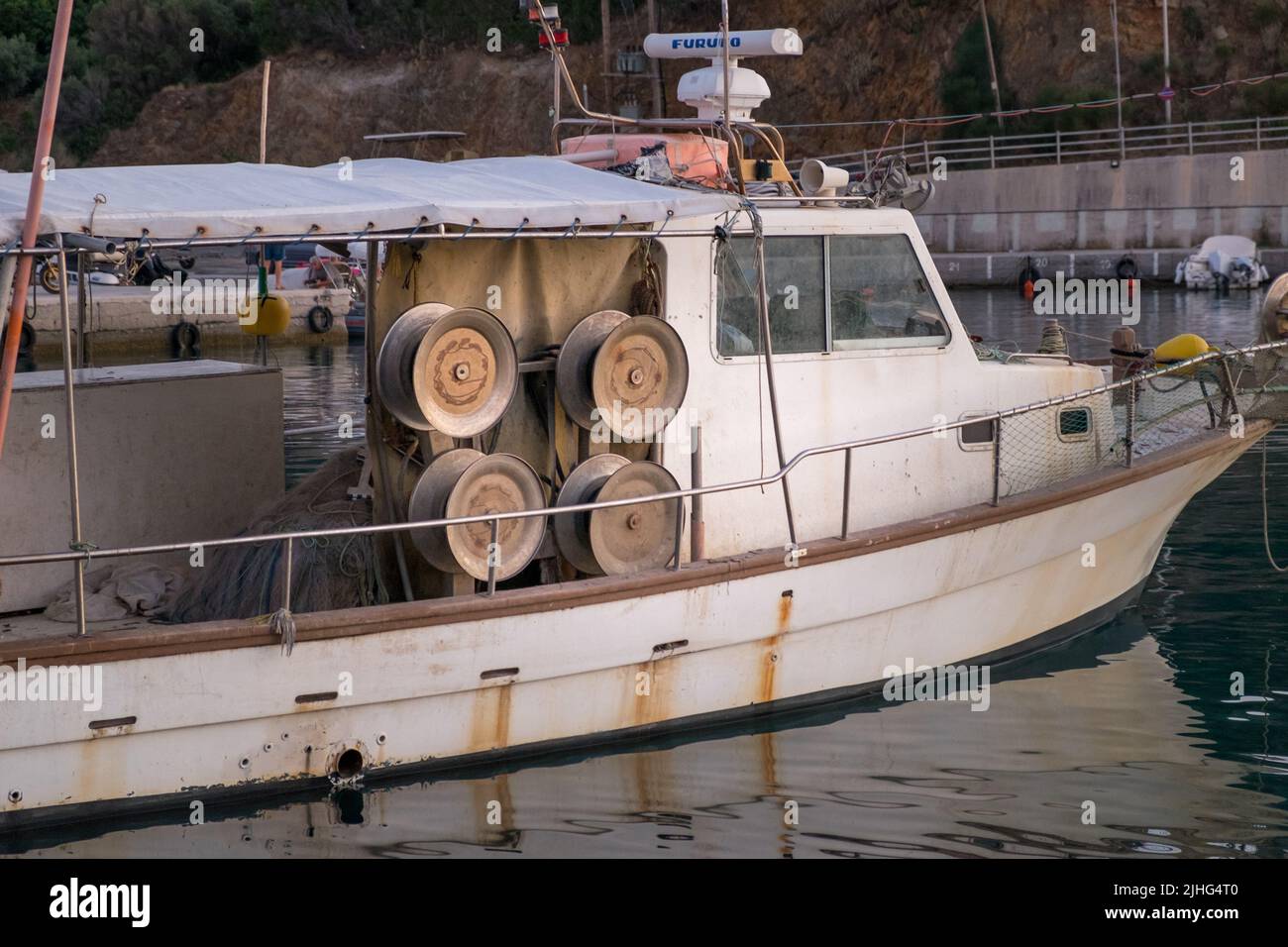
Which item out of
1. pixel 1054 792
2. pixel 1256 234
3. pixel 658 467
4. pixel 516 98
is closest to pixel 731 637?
pixel 658 467

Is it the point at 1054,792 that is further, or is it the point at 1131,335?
the point at 1131,335

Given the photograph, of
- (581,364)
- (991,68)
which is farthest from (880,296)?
(991,68)

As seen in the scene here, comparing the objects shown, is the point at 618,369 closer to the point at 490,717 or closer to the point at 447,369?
the point at 447,369

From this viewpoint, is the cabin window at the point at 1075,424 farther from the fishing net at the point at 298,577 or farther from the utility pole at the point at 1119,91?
the utility pole at the point at 1119,91

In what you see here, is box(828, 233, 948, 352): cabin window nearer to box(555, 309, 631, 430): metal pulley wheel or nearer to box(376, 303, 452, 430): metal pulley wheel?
box(555, 309, 631, 430): metal pulley wheel

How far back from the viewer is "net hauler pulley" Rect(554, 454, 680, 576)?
743 centimetres

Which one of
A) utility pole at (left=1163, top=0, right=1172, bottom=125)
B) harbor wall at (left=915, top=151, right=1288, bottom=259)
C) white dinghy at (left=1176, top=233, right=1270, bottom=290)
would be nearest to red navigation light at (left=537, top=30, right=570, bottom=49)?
white dinghy at (left=1176, top=233, right=1270, bottom=290)

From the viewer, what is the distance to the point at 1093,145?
42531mm

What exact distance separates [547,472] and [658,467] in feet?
1.77

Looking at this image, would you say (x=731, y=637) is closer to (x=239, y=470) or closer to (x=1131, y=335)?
(x=239, y=470)

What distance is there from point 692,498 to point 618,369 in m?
0.84

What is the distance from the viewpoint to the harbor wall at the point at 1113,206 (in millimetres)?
37750

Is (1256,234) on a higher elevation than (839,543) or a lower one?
higher
